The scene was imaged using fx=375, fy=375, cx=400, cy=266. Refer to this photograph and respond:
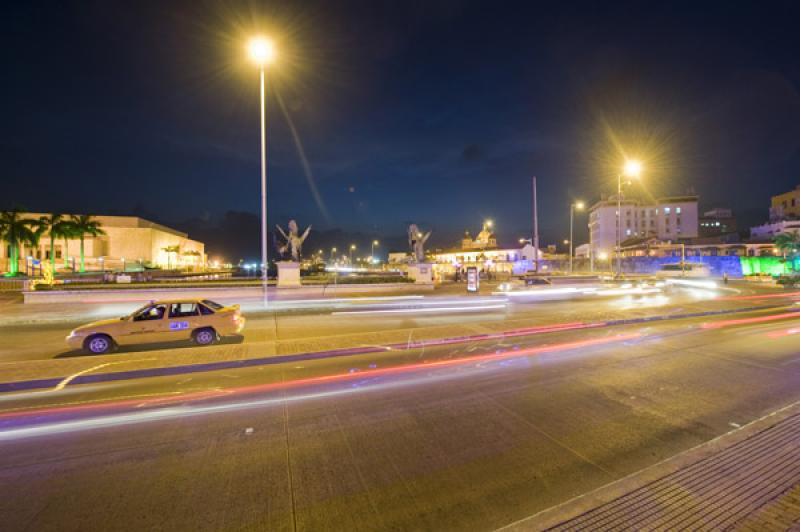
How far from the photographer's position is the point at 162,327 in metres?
10.2

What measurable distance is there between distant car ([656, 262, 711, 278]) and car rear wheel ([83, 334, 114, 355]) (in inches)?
2323

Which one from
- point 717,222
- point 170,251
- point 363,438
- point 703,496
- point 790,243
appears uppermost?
point 717,222

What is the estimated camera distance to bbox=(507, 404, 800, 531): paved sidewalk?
3.05 meters

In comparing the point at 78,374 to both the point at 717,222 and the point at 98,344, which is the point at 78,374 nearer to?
the point at 98,344

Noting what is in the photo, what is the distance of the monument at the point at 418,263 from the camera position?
1161 inches

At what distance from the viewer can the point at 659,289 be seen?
29.8 metres

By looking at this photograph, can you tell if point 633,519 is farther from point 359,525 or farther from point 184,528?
point 184,528

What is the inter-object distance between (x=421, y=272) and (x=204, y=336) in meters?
20.3

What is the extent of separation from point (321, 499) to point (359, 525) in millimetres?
569

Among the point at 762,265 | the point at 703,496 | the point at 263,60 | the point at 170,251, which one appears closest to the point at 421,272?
the point at 263,60

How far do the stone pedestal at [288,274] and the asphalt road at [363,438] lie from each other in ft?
58.3

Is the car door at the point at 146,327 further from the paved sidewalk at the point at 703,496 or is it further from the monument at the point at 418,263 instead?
the monument at the point at 418,263

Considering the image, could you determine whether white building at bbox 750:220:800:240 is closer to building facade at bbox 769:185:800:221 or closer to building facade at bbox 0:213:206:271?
building facade at bbox 769:185:800:221

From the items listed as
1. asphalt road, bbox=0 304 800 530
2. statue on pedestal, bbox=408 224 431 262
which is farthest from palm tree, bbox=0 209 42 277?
asphalt road, bbox=0 304 800 530
